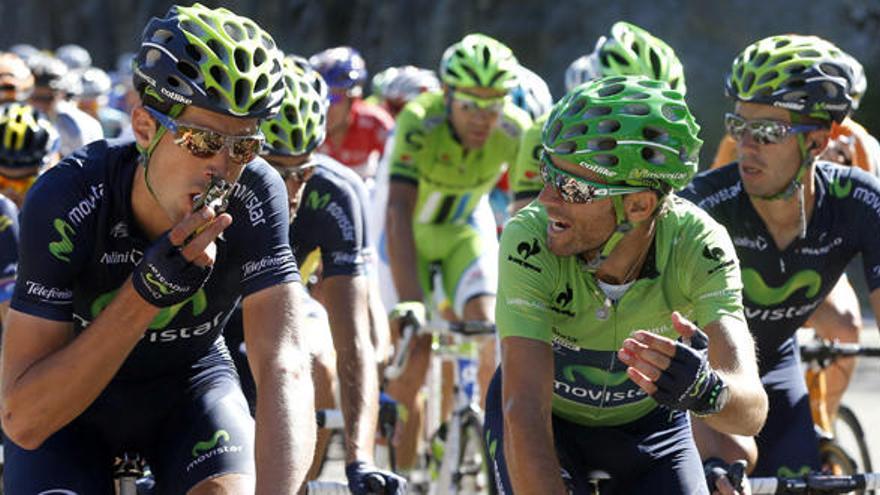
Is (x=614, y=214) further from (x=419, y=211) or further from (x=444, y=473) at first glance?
(x=419, y=211)

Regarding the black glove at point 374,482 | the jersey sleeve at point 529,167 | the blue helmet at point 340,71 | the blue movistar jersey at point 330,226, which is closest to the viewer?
the black glove at point 374,482

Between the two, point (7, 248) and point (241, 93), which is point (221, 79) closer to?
point (241, 93)

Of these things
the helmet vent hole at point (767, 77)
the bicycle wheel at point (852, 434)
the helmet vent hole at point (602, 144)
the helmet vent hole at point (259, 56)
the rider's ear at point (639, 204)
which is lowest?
the bicycle wheel at point (852, 434)

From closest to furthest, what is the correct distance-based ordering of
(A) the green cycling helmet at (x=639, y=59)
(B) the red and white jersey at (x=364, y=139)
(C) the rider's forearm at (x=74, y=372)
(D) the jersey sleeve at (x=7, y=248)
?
(C) the rider's forearm at (x=74, y=372) → (D) the jersey sleeve at (x=7, y=248) → (A) the green cycling helmet at (x=639, y=59) → (B) the red and white jersey at (x=364, y=139)

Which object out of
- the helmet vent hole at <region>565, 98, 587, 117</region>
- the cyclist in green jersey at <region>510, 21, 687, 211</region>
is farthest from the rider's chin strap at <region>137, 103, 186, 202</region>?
the cyclist in green jersey at <region>510, 21, 687, 211</region>

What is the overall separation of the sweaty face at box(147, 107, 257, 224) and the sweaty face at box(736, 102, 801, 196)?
7.86ft

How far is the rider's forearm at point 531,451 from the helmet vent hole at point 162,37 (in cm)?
128

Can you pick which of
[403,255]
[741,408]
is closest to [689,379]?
[741,408]

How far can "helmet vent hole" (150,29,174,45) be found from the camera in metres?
4.43

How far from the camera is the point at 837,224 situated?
6.21 meters

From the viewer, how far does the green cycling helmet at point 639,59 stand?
27.7ft

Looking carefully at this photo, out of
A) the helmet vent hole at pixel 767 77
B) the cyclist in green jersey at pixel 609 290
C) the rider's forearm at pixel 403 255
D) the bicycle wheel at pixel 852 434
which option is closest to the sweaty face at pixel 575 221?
the cyclist in green jersey at pixel 609 290

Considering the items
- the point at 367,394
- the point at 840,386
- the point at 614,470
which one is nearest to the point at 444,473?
the point at 840,386

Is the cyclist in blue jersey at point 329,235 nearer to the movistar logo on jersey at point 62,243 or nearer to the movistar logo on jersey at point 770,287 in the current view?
the movistar logo on jersey at point 770,287
